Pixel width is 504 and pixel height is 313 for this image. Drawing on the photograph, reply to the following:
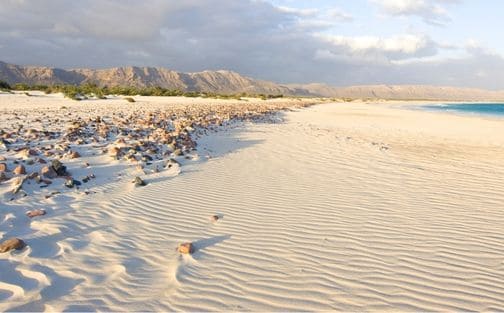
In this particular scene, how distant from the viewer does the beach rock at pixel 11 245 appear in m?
3.72

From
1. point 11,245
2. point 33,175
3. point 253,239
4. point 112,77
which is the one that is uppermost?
point 112,77

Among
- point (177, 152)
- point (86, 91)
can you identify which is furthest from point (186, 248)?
point (86, 91)

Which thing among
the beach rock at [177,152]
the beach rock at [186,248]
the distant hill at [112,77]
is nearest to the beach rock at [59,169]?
the beach rock at [177,152]

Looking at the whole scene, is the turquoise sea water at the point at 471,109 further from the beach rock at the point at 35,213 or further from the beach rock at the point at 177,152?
the beach rock at the point at 35,213

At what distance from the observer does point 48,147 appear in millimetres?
8023

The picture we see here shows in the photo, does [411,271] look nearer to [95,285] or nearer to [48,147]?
[95,285]

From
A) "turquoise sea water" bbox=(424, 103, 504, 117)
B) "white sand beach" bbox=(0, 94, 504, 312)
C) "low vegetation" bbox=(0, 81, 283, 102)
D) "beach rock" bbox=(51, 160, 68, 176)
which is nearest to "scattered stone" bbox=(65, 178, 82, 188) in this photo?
"white sand beach" bbox=(0, 94, 504, 312)

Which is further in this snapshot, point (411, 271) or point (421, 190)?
point (421, 190)

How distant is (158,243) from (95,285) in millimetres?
990

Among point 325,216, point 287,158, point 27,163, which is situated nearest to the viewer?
point 325,216

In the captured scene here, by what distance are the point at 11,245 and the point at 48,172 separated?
2519 mm

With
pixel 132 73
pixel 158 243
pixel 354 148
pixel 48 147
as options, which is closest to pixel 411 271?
pixel 158 243

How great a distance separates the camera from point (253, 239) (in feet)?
14.5

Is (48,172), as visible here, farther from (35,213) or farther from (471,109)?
(471,109)
